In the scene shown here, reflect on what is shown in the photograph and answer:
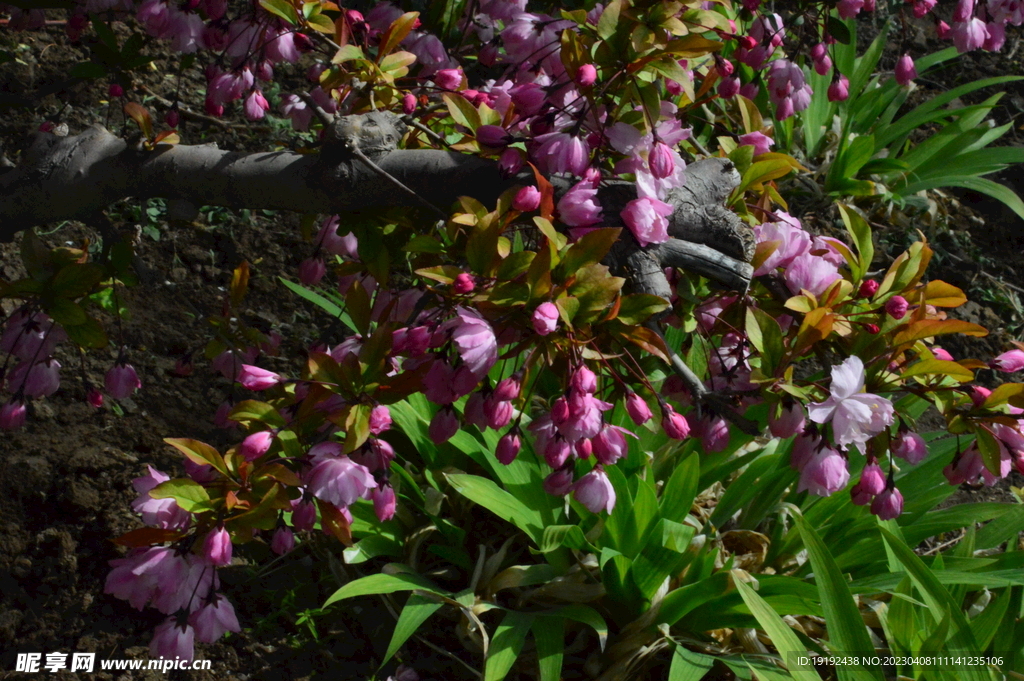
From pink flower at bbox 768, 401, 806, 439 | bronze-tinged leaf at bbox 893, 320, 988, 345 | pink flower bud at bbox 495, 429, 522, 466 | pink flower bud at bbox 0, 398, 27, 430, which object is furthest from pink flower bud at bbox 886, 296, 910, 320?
pink flower bud at bbox 0, 398, 27, 430

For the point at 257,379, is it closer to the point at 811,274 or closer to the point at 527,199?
the point at 527,199

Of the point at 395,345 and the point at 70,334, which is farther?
the point at 70,334

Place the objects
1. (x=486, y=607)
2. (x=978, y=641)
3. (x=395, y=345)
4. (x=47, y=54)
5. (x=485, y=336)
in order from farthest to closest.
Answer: (x=47, y=54) → (x=486, y=607) → (x=978, y=641) → (x=395, y=345) → (x=485, y=336)

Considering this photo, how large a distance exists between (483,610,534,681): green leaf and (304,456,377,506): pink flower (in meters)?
0.55

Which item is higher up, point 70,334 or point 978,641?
point 70,334

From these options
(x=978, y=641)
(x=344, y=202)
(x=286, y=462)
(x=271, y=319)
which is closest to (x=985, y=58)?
(x=978, y=641)

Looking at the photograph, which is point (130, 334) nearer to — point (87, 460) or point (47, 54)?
point (87, 460)

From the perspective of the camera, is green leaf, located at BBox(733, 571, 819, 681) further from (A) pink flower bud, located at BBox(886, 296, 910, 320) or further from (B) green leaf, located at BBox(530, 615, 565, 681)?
(A) pink flower bud, located at BBox(886, 296, 910, 320)

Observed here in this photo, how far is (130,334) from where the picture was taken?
1981mm

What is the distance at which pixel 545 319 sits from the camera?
0.77 metres

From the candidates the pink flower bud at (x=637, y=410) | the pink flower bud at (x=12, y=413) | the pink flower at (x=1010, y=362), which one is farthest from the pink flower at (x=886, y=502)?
the pink flower bud at (x=12, y=413)

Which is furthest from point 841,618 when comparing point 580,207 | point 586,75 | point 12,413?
point 12,413

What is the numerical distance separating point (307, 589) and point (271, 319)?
81 centimetres

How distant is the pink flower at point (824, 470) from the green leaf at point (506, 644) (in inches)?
24.8
